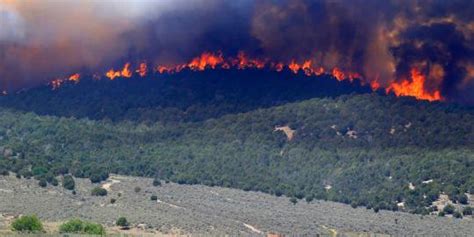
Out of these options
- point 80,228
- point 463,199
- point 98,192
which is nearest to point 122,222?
point 80,228

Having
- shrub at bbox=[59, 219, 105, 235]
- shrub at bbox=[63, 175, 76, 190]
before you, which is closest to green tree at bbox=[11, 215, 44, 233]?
shrub at bbox=[59, 219, 105, 235]

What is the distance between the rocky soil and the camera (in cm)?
15375

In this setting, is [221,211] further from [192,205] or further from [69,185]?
[69,185]

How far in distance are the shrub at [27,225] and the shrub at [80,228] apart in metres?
2.28

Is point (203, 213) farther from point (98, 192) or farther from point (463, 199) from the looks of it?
point (463, 199)

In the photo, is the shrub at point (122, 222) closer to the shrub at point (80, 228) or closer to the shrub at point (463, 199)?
the shrub at point (80, 228)

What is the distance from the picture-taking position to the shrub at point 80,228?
5502 inches

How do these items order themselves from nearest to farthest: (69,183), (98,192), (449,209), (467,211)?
1. (98,192)
2. (69,183)
3. (467,211)
4. (449,209)

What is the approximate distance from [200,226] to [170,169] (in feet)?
155

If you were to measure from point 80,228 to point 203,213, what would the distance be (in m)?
25.2

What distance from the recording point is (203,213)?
16312cm

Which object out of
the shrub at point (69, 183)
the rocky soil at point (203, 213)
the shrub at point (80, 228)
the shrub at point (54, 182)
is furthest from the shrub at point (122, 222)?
the shrub at point (54, 182)

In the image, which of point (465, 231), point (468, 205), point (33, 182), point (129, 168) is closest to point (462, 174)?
point (468, 205)

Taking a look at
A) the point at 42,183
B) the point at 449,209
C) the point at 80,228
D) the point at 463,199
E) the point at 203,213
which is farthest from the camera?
the point at 463,199
